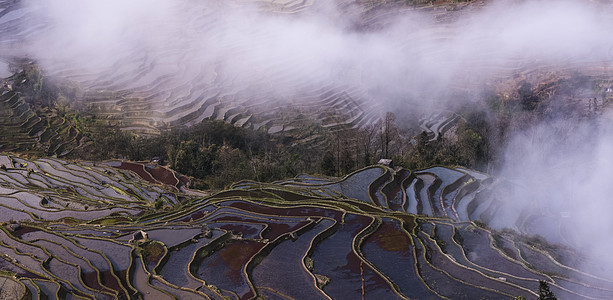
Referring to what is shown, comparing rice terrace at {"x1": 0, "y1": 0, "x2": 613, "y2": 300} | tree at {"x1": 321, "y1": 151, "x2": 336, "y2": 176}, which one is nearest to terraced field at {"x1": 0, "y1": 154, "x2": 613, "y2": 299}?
rice terrace at {"x1": 0, "y1": 0, "x2": 613, "y2": 300}

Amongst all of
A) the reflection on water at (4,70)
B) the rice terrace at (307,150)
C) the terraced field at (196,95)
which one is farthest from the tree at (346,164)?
the reflection on water at (4,70)

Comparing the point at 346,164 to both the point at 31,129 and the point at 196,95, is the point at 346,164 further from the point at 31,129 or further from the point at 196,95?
the point at 31,129

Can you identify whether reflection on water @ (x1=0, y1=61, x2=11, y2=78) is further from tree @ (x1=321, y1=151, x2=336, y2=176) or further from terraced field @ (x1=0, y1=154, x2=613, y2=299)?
tree @ (x1=321, y1=151, x2=336, y2=176)

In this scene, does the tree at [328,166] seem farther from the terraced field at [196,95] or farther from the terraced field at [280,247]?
the terraced field at [196,95]

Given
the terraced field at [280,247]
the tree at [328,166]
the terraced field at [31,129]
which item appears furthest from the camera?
the terraced field at [31,129]

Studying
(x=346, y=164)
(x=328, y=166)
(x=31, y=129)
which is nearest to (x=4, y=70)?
(x=31, y=129)

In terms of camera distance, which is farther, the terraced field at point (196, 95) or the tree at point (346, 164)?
the terraced field at point (196, 95)

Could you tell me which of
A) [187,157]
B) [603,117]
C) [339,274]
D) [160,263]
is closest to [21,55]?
[187,157]

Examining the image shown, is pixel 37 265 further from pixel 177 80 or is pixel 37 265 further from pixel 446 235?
pixel 177 80
